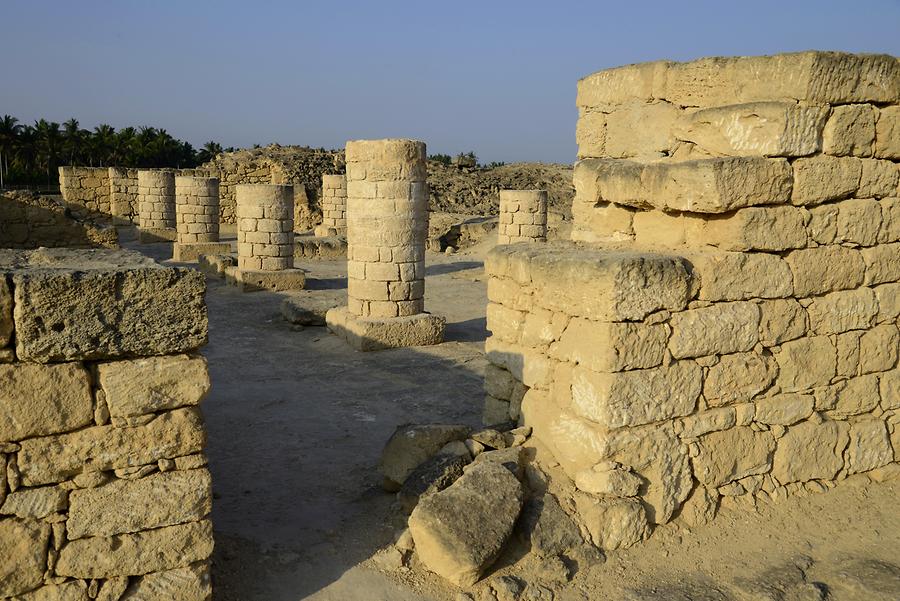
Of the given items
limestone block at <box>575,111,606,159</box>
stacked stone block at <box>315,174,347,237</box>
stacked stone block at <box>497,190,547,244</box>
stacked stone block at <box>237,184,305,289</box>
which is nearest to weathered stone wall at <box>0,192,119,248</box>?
stacked stone block at <box>237,184,305,289</box>

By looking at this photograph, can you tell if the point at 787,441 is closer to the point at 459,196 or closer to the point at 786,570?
the point at 786,570

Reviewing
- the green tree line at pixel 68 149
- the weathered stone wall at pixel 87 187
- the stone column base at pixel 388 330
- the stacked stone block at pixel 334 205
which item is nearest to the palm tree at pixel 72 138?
the green tree line at pixel 68 149

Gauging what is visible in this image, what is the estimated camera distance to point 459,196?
31.5 meters

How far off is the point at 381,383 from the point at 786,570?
556 centimetres

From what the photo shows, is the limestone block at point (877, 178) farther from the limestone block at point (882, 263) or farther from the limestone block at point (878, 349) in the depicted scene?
the limestone block at point (878, 349)

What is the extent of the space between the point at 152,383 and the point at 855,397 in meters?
4.98

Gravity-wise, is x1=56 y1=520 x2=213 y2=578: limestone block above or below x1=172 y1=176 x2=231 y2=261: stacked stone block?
below

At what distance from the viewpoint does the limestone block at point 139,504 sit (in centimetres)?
352

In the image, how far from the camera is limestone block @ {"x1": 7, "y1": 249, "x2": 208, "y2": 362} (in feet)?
11.0

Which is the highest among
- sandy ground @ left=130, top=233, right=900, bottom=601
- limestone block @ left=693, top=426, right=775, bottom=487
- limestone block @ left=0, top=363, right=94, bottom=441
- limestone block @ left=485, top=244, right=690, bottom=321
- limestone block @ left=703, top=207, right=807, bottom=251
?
limestone block @ left=703, top=207, right=807, bottom=251

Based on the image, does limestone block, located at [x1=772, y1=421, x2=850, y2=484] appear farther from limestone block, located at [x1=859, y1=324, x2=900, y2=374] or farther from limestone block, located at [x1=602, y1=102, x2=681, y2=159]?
limestone block, located at [x1=602, y1=102, x2=681, y2=159]

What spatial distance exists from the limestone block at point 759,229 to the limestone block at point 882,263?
73 cm

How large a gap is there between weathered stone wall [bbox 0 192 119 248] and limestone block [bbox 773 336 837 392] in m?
16.2

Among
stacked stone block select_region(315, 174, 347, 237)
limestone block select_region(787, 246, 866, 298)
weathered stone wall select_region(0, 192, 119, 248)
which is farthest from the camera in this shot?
stacked stone block select_region(315, 174, 347, 237)
